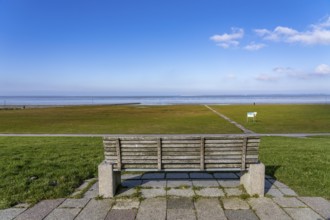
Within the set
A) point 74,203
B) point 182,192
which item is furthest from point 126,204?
point 182,192

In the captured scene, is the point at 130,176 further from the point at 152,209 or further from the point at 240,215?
the point at 240,215

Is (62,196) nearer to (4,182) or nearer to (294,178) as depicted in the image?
(4,182)

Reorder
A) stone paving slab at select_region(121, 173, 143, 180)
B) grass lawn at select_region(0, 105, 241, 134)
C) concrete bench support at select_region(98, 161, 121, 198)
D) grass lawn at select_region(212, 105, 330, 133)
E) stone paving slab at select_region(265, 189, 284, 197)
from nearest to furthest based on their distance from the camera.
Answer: concrete bench support at select_region(98, 161, 121, 198), stone paving slab at select_region(265, 189, 284, 197), stone paving slab at select_region(121, 173, 143, 180), grass lawn at select_region(0, 105, 241, 134), grass lawn at select_region(212, 105, 330, 133)

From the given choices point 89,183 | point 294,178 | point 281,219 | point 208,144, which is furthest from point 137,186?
point 294,178

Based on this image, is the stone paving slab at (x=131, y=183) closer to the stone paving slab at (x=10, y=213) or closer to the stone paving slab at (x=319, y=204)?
the stone paving slab at (x=10, y=213)

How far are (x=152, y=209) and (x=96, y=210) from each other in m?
0.91

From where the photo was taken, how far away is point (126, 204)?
480 cm

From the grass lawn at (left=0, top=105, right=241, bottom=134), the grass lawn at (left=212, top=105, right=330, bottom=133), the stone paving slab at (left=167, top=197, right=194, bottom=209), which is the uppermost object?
the stone paving slab at (left=167, top=197, right=194, bottom=209)

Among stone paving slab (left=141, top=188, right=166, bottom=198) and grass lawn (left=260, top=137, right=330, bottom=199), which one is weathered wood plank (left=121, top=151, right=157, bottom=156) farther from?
grass lawn (left=260, top=137, right=330, bottom=199)

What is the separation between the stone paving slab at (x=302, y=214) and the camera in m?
4.23

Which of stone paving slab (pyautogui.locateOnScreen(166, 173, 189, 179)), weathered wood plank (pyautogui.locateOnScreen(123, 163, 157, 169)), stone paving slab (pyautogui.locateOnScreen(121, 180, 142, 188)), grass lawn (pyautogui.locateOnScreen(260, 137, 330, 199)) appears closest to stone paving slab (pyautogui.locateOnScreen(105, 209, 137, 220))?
weathered wood plank (pyautogui.locateOnScreen(123, 163, 157, 169))

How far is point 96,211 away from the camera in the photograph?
4.51 metres

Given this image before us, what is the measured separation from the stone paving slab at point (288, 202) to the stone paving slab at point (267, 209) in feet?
0.39

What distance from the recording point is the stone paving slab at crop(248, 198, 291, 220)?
4254 millimetres
